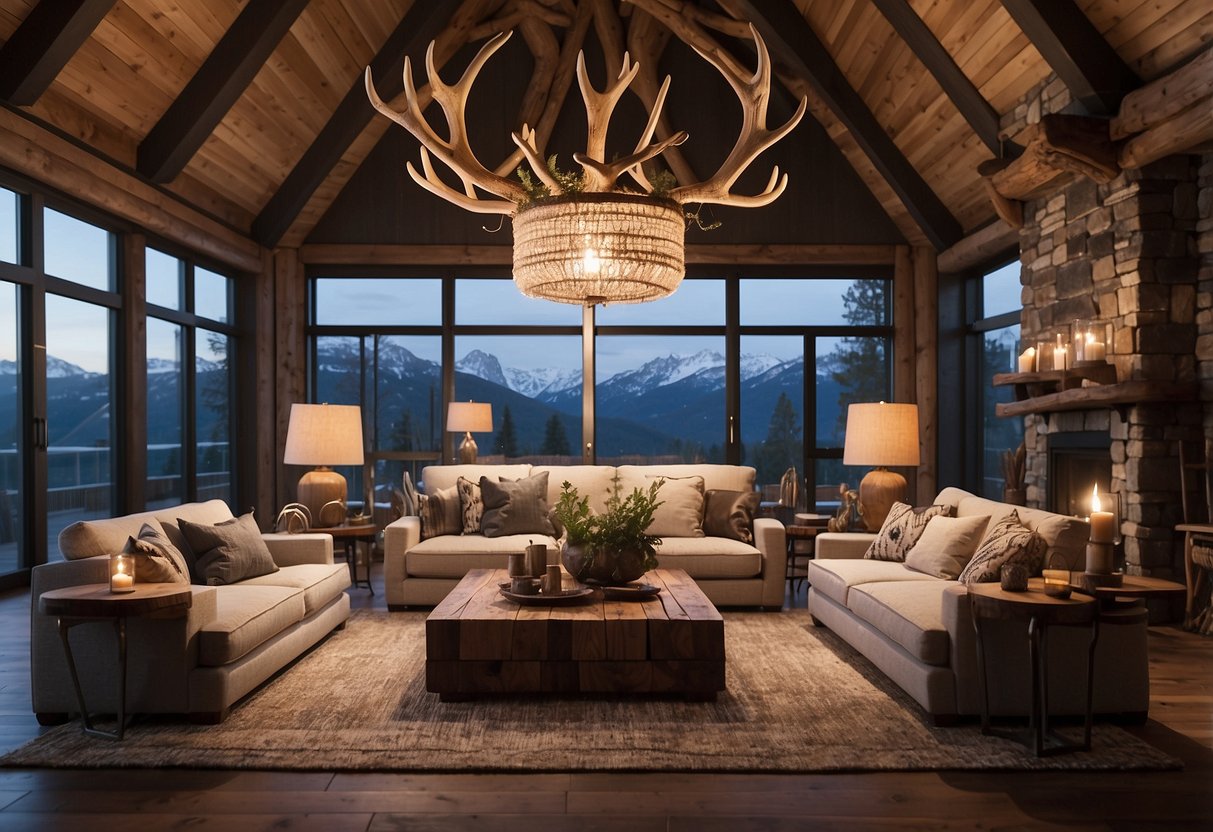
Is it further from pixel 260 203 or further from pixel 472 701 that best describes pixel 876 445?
pixel 260 203

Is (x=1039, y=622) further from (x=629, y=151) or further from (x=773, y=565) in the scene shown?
(x=629, y=151)

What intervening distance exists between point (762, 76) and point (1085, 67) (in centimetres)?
198

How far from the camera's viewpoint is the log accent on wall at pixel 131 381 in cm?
656

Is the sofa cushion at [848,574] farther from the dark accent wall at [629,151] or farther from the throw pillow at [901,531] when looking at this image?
the dark accent wall at [629,151]

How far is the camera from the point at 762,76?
435cm

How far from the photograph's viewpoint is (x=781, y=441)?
28.5 feet

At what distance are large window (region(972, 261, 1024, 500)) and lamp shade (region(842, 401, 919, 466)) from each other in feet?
7.79

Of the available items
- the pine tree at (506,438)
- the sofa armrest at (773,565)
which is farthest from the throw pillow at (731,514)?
the pine tree at (506,438)

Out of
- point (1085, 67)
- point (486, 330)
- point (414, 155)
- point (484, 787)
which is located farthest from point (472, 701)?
point (414, 155)

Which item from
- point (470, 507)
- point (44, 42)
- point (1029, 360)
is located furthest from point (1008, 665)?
point (44, 42)

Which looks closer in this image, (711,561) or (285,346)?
(711,561)

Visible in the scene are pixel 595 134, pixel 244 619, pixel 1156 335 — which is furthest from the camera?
pixel 1156 335

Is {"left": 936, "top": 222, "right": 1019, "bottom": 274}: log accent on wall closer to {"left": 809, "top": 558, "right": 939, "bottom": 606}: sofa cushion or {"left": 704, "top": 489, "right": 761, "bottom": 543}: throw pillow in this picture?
{"left": 704, "top": 489, "right": 761, "bottom": 543}: throw pillow

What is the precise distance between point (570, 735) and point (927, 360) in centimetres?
608
